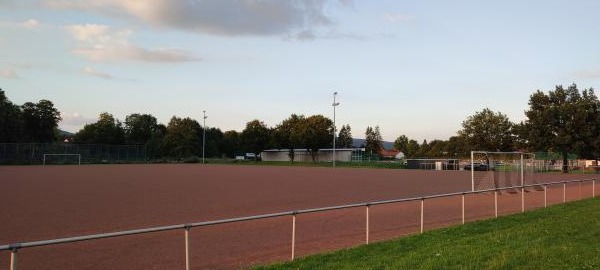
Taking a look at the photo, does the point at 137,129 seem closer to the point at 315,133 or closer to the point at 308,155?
the point at 308,155

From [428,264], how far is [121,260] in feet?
17.3

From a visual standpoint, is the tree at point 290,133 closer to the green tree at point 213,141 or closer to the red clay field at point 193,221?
the green tree at point 213,141

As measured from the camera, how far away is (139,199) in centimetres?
2138

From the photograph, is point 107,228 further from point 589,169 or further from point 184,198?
point 589,169

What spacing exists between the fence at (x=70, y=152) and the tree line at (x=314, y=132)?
7498 millimetres

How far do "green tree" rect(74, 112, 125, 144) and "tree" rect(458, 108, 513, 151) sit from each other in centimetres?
7605

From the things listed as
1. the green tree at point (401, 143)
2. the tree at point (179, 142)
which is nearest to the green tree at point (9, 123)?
the tree at point (179, 142)

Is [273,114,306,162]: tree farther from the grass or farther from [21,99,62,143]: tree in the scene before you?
the grass

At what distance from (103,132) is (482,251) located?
11827cm

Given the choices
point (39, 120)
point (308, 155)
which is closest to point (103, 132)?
point (39, 120)

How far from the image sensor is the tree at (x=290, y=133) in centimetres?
10312

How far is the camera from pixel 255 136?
110m

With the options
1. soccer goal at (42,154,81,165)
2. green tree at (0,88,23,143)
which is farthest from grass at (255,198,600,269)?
green tree at (0,88,23,143)

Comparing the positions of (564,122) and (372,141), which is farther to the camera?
(372,141)
